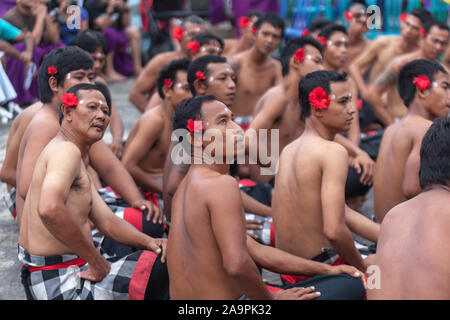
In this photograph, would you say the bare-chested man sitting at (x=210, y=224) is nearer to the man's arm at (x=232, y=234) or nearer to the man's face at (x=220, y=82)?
the man's arm at (x=232, y=234)

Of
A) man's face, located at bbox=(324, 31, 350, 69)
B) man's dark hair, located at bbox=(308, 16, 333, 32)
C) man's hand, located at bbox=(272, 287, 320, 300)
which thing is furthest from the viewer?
man's dark hair, located at bbox=(308, 16, 333, 32)

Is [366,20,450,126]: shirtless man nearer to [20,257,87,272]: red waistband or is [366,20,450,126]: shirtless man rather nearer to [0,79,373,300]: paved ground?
[0,79,373,300]: paved ground

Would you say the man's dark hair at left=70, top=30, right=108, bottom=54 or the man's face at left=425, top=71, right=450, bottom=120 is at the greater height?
the man's dark hair at left=70, top=30, right=108, bottom=54

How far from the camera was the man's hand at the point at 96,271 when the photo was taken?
131 inches

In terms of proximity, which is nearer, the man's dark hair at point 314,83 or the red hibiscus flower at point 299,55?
the man's dark hair at point 314,83

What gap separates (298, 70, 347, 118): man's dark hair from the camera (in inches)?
150

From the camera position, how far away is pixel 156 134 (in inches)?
194

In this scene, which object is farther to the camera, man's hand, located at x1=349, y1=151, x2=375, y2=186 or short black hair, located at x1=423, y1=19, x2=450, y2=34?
short black hair, located at x1=423, y1=19, x2=450, y2=34

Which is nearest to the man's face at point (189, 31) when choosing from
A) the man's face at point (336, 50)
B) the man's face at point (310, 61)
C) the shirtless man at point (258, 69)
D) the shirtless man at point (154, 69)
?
the shirtless man at point (154, 69)

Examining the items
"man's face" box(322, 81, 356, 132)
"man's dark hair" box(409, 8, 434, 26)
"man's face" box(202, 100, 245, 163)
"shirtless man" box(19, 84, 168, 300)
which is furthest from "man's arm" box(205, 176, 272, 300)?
"man's dark hair" box(409, 8, 434, 26)

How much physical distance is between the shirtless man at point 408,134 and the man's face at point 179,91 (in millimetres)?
1565

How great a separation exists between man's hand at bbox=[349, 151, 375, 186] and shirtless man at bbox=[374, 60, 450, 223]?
657 mm

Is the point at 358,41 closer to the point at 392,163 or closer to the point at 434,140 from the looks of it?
the point at 392,163

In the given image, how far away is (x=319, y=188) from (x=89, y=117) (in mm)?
1319
